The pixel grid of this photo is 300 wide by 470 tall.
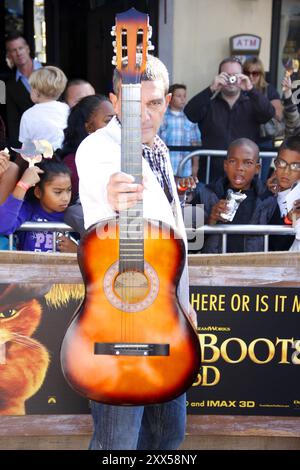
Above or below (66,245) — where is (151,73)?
above

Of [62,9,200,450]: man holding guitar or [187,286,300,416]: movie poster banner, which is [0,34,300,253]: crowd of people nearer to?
[187,286,300,416]: movie poster banner

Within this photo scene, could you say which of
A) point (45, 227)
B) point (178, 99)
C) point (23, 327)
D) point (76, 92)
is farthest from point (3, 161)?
point (178, 99)

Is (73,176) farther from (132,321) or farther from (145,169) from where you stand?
(132,321)

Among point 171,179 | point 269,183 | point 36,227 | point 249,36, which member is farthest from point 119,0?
point 171,179

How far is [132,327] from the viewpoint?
9.53ft

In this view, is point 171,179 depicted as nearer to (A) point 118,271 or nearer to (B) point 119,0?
(A) point 118,271

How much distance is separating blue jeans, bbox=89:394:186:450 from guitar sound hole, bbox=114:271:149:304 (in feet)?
1.35

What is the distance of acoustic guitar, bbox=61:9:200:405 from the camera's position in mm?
2879

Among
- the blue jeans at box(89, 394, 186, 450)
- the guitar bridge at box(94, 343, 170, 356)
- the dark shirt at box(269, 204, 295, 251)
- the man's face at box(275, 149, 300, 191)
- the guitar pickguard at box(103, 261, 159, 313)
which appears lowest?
the blue jeans at box(89, 394, 186, 450)

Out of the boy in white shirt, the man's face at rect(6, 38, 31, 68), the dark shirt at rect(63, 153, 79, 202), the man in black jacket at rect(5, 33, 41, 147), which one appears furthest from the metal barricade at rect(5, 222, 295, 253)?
the man's face at rect(6, 38, 31, 68)

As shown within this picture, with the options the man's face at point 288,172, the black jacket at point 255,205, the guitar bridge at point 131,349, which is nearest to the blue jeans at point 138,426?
the guitar bridge at point 131,349

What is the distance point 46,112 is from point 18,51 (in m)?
2.07

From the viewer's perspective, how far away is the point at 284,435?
3.81 meters

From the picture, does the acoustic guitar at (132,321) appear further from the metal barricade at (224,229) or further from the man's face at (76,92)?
the man's face at (76,92)
